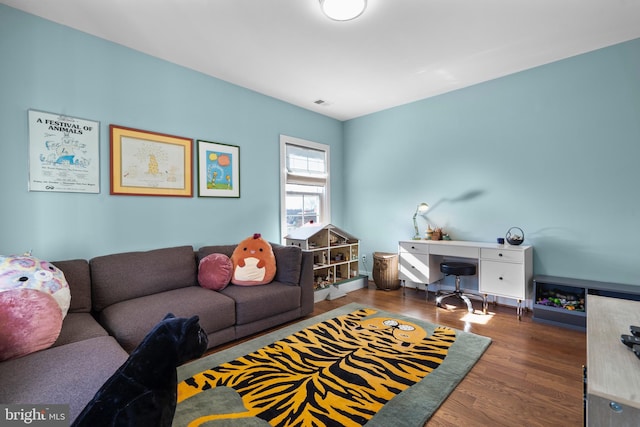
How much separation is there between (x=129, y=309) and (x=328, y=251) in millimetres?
2275

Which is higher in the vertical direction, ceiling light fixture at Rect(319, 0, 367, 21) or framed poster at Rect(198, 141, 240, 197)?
ceiling light fixture at Rect(319, 0, 367, 21)

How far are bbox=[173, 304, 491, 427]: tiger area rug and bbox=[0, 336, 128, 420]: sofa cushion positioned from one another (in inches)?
19.8

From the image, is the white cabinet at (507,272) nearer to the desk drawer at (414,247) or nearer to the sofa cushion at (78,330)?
the desk drawer at (414,247)

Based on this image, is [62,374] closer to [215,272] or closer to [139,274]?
[139,274]

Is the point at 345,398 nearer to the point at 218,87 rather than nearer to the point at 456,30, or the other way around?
the point at 456,30

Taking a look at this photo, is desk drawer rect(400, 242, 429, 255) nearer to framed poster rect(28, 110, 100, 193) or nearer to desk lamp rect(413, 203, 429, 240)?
Result: desk lamp rect(413, 203, 429, 240)

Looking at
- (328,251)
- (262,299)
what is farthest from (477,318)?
(262,299)

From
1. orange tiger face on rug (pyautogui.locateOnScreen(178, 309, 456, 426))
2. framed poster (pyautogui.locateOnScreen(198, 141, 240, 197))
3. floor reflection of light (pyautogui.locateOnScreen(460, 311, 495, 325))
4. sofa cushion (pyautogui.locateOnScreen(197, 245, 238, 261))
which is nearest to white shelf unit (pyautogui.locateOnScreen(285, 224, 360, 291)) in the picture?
sofa cushion (pyautogui.locateOnScreen(197, 245, 238, 261))

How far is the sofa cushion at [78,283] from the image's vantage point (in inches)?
85.0

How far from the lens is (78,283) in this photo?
2197 millimetres

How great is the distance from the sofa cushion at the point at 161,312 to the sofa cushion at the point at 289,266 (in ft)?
2.14

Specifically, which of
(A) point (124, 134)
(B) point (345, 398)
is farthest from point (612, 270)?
(A) point (124, 134)

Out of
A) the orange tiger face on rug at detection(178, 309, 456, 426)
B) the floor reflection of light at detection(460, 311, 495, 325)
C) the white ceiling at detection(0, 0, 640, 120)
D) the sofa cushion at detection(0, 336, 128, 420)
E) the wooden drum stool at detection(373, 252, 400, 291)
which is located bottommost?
the floor reflection of light at detection(460, 311, 495, 325)

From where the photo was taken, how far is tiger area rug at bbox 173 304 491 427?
5.34 feet
